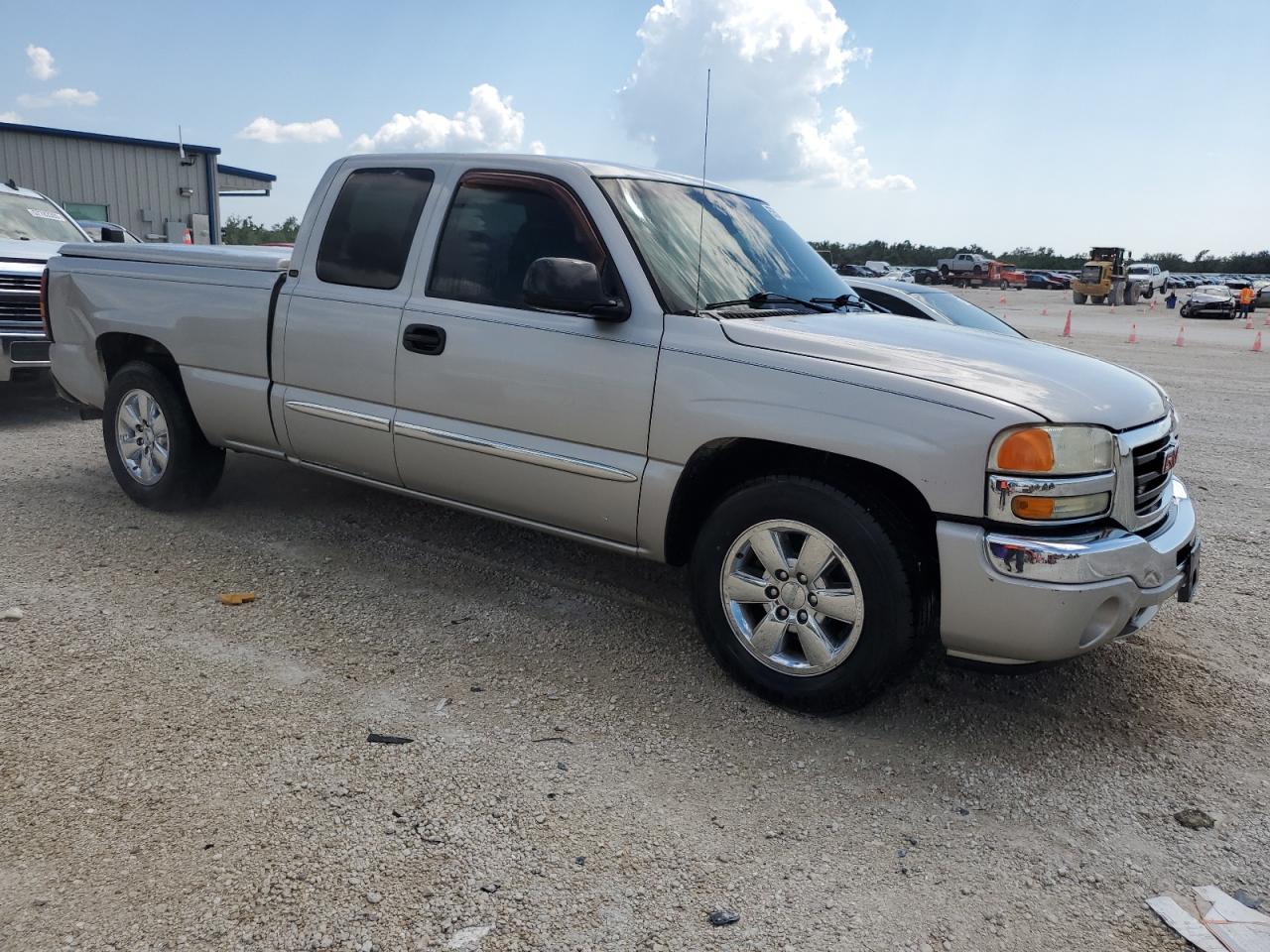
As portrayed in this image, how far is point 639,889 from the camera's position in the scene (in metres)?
2.61

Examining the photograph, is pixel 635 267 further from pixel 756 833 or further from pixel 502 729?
pixel 756 833

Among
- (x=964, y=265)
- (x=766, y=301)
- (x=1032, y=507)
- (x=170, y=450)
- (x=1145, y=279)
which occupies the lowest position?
(x=170, y=450)

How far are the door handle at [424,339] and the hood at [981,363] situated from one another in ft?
4.18

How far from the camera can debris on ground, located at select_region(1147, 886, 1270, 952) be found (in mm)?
2477

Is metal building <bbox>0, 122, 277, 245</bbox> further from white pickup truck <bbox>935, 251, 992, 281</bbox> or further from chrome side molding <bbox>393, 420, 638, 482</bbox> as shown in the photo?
white pickup truck <bbox>935, 251, 992, 281</bbox>

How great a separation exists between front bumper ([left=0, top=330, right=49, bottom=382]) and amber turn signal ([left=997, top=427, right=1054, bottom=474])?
299 inches

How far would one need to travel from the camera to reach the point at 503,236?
4.26 meters

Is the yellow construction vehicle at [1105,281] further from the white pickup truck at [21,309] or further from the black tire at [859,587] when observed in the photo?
the black tire at [859,587]

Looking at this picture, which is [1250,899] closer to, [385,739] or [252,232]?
[385,739]

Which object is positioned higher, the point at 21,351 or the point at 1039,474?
the point at 1039,474

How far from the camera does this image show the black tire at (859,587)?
129 inches

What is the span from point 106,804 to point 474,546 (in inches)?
99.0

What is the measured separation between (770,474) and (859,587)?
53 centimetres

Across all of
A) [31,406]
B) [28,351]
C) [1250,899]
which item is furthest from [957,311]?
[31,406]
